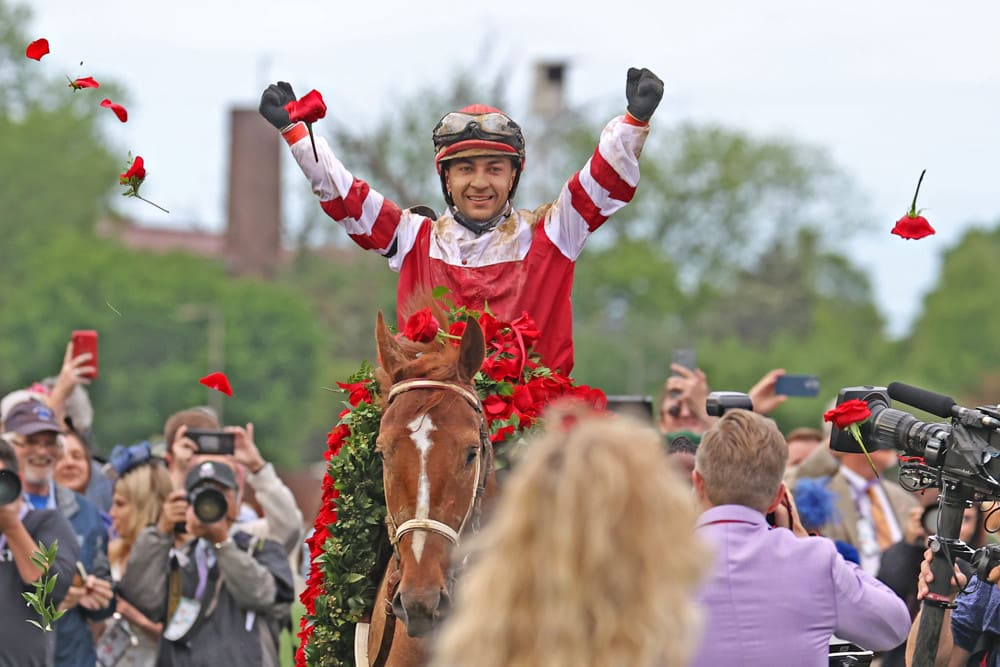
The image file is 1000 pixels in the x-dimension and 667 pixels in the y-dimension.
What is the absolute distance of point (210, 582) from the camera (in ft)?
27.1

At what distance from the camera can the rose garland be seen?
5.80 meters

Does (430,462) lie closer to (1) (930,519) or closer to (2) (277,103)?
(2) (277,103)

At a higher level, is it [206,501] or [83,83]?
[83,83]

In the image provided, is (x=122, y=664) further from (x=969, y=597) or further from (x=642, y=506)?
(x=642, y=506)

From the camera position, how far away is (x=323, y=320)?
61.5 meters

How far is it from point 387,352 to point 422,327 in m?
0.19

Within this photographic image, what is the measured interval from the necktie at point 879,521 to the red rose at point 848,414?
4535mm

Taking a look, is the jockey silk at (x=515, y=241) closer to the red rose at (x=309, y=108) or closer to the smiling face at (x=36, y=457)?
the red rose at (x=309, y=108)

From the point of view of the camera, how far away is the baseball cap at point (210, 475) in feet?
26.7

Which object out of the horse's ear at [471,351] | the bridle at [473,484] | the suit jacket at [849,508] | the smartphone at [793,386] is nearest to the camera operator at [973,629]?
the bridle at [473,484]

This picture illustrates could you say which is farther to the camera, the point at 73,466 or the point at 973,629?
the point at 73,466

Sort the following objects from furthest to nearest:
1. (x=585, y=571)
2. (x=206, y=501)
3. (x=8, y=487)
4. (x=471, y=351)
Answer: (x=206, y=501), (x=8, y=487), (x=471, y=351), (x=585, y=571)

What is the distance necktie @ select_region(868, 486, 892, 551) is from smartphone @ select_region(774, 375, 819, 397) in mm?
1302

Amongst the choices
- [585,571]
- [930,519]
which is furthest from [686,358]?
[585,571]
